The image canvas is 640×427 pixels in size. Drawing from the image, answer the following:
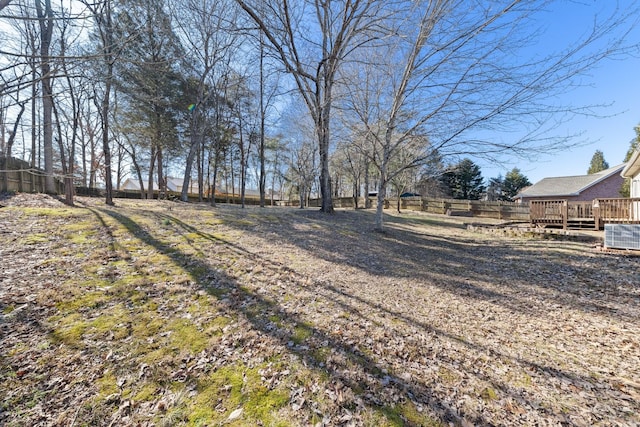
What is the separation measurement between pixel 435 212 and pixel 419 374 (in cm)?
2197

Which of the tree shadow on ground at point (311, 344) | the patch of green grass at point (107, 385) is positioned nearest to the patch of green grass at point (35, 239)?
the tree shadow on ground at point (311, 344)

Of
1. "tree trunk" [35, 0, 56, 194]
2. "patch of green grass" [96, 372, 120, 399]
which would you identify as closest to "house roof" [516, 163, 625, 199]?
"patch of green grass" [96, 372, 120, 399]

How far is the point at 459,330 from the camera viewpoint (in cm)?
326

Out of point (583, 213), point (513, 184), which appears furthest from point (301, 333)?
point (513, 184)

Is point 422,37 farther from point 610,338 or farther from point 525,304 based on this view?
point 610,338

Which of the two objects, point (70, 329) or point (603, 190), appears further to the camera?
point (603, 190)

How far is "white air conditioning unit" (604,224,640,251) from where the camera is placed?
607cm

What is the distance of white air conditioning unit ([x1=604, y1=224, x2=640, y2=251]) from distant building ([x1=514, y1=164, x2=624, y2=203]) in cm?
1587

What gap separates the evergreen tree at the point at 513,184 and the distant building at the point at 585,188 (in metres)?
13.0

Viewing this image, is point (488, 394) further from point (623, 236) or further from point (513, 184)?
point (513, 184)

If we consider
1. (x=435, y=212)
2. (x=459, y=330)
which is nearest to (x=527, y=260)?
(x=459, y=330)

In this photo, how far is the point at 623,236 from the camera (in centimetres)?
619

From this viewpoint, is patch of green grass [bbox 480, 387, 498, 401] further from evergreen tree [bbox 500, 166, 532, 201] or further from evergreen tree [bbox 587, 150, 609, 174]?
evergreen tree [bbox 587, 150, 609, 174]

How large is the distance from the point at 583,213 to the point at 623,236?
4.74 m
